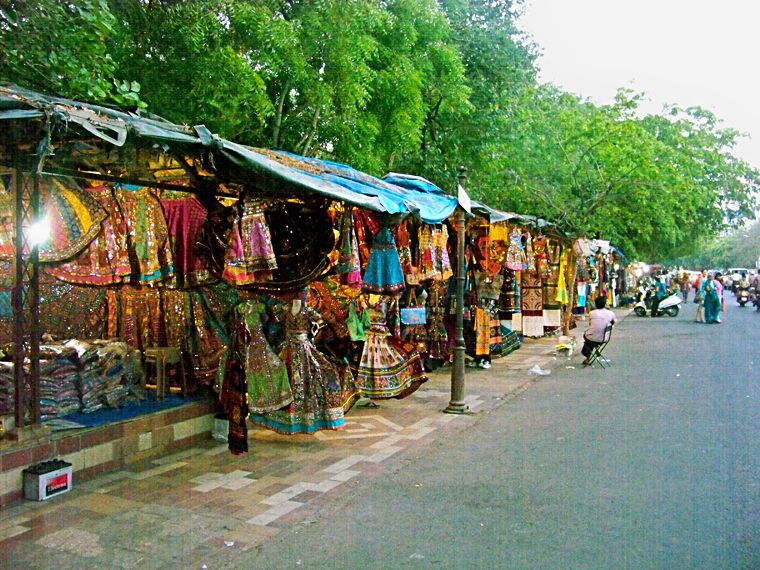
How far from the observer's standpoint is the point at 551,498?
5105 millimetres

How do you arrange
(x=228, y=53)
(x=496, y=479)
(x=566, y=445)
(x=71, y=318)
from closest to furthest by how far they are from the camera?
(x=496, y=479)
(x=566, y=445)
(x=71, y=318)
(x=228, y=53)

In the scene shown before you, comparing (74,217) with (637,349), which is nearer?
(74,217)

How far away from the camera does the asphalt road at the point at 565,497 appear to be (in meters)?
4.07

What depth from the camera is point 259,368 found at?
20.9 feet

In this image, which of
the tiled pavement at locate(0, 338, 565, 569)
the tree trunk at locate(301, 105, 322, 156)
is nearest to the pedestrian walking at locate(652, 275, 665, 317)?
the tree trunk at locate(301, 105, 322, 156)

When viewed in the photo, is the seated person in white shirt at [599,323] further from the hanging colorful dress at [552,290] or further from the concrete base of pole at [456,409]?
the concrete base of pole at [456,409]

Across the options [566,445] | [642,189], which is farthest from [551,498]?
[642,189]

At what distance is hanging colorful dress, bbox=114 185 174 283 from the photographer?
6211mm

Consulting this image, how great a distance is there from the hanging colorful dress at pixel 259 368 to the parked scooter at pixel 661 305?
2396cm

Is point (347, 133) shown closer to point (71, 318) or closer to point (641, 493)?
point (71, 318)

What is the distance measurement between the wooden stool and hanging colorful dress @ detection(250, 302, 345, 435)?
0.94m

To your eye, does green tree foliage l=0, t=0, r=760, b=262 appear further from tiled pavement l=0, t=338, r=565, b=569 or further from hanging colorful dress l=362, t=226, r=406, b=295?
tiled pavement l=0, t=338, r=565, b=569

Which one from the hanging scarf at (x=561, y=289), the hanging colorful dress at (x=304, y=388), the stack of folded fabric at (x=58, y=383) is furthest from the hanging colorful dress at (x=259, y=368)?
the hanging scarf at (x=561, y=289)

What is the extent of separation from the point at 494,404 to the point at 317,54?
6.20m
